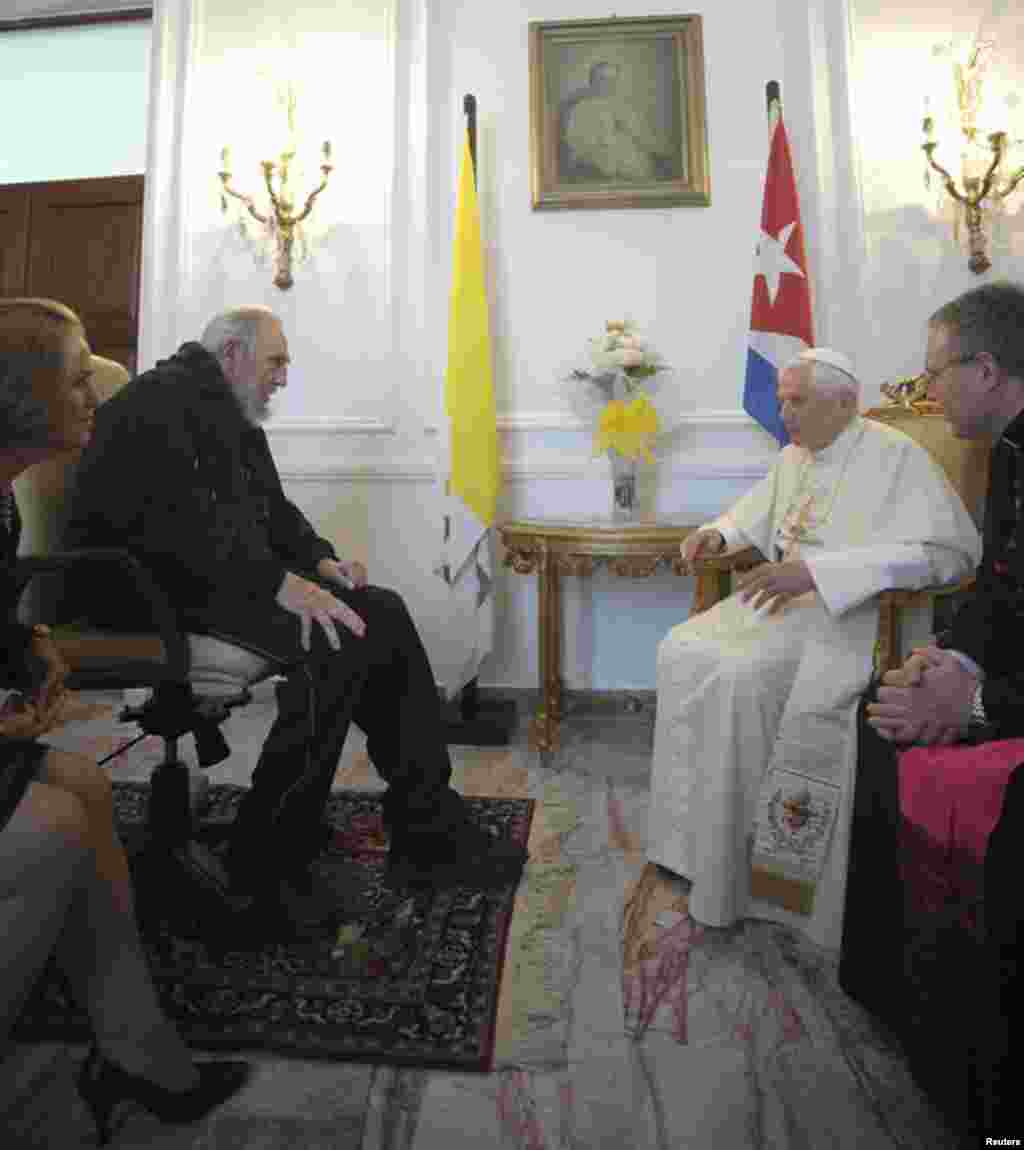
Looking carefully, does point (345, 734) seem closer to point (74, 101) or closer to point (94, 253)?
point (94, 253)

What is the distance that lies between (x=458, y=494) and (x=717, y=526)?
116 cm

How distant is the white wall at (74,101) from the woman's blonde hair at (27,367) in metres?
3.70

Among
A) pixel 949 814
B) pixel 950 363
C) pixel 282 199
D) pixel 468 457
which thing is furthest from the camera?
pixel 282 199

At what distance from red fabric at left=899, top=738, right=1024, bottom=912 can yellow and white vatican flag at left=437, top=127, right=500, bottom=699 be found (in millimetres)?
1992

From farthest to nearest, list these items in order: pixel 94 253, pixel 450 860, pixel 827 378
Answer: pixel 94 253
pixel 827 378
pixel 450 860

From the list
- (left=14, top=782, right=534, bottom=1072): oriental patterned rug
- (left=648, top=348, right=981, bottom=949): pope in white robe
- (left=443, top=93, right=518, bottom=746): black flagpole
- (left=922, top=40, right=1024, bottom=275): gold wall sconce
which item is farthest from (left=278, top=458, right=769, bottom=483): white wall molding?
(left=14, top=782, right=534, bottom=1072): oriental patterned rug

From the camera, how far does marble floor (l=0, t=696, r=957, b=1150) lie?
3.67 feet

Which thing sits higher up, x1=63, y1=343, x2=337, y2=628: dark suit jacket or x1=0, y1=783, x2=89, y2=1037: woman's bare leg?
x1=63, y1=343, x2=337, y2=628: dark suit jacket

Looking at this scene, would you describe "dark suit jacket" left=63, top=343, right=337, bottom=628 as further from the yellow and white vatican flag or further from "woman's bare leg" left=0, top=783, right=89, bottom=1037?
the yellow and white vatican flag

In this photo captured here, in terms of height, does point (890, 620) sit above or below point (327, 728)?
above

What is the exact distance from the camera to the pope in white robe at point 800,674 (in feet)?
5.59

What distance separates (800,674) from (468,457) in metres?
1.73

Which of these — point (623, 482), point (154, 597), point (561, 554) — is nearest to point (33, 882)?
point (154, 597)

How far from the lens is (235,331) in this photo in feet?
6.59
